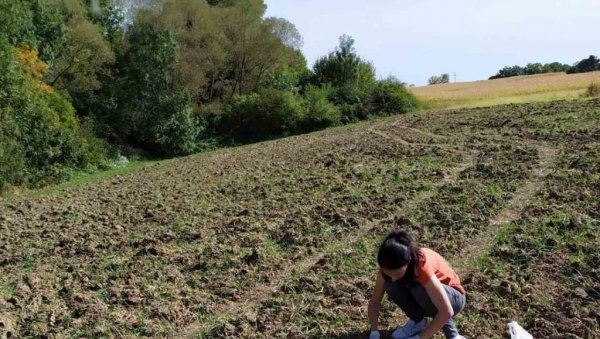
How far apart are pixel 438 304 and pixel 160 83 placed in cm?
2771

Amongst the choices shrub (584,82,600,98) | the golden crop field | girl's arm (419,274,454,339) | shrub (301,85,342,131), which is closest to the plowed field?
girl's arm (419,274,454,339)

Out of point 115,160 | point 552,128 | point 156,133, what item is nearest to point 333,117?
point 156,133

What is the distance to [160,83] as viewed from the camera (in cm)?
3011

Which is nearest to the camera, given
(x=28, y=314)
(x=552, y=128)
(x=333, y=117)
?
(x=28, y=314)

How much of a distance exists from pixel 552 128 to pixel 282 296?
42.0ft

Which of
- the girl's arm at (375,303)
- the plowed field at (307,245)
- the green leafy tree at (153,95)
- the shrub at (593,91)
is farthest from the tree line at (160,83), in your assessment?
Answer: the girl's arm at (375,303)

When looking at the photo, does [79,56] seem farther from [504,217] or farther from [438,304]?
[438,304]

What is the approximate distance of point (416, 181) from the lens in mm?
11172

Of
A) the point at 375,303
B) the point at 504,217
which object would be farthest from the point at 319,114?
the point at 375,303

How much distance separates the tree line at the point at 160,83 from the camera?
74.8 ft

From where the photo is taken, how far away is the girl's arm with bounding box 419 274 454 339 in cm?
436

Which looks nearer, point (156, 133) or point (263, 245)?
point (263, 245)

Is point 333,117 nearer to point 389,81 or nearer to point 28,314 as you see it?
point 389,81

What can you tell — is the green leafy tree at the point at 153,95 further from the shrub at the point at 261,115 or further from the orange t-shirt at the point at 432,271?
the orange t-shirt at the point at 432,271
